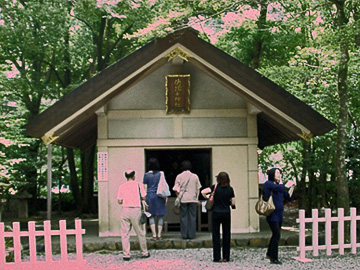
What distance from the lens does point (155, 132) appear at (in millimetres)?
11344

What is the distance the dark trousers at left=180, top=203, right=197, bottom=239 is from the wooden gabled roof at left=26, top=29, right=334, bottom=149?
8.46ft

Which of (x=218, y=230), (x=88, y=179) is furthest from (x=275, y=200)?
(x=88, y=179)

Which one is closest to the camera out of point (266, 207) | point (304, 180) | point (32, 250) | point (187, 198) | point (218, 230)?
point (32, 250)

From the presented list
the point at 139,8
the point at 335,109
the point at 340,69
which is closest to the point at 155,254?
the point at 340,69

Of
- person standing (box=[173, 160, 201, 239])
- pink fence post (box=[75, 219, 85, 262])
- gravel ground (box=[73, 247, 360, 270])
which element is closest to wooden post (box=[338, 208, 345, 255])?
gravel ground (box=[73, 247, 360, 270])

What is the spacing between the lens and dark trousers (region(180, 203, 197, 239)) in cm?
1038

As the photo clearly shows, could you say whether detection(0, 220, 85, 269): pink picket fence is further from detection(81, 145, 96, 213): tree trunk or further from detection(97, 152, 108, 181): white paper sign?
detection(81, 145, 96, 213): tree trunk

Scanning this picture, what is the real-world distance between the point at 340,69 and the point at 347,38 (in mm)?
966

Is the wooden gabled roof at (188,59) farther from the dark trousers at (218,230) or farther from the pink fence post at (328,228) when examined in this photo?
the dark trousers at (218,230)

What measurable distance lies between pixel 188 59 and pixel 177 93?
1105mm

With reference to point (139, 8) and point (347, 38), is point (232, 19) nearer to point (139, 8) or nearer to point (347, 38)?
point (139, 8)

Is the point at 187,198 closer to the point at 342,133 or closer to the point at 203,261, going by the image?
the point at 203,261

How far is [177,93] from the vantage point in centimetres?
1123

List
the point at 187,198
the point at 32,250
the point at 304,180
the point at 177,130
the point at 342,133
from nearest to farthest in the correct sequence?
the point at 32,250 < the point at 342,133 < the point at 187,198 < the point at 177,130 < the point at 304,180
